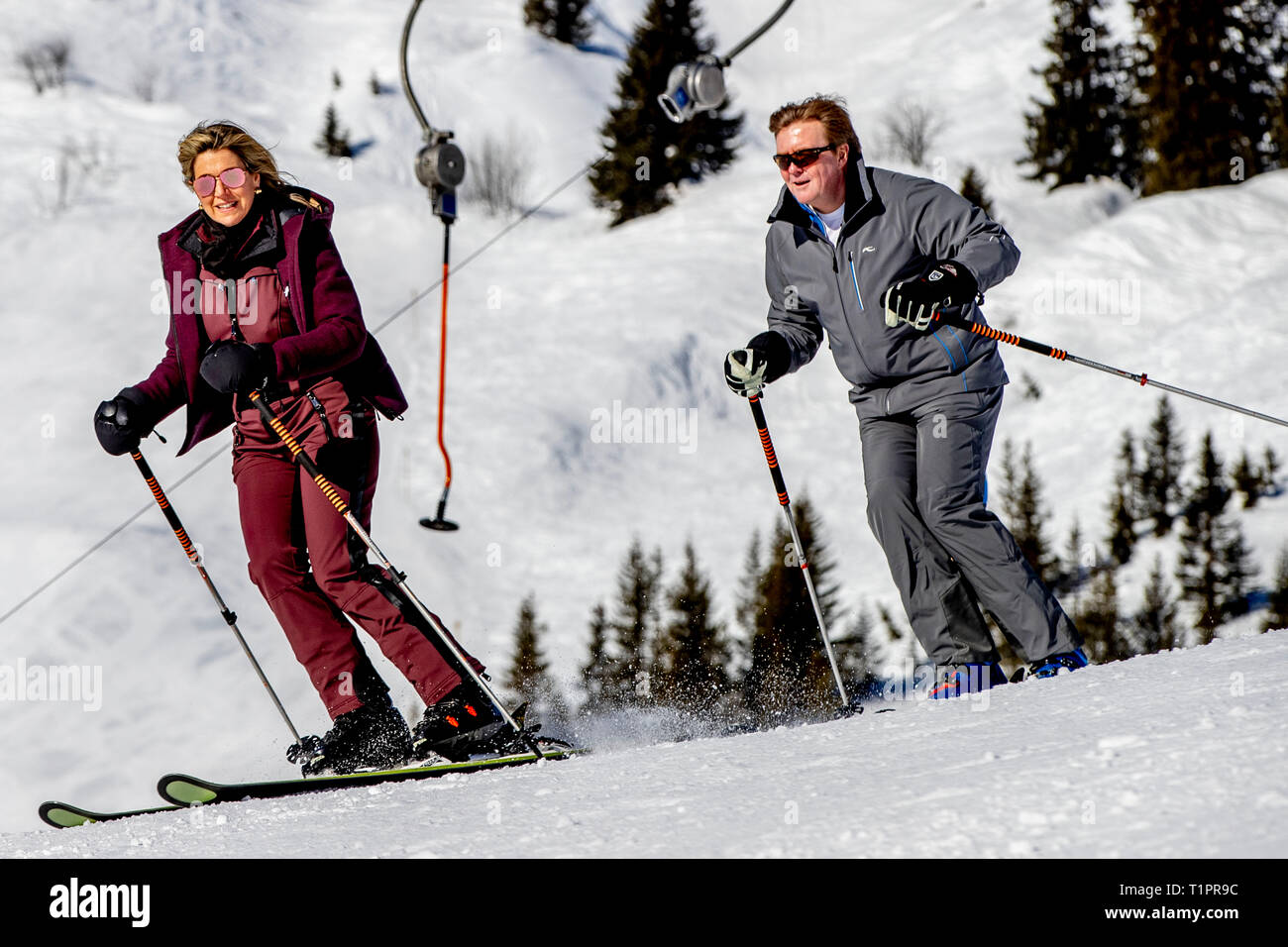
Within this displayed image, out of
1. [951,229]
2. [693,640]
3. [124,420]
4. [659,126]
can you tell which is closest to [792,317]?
[951,229]

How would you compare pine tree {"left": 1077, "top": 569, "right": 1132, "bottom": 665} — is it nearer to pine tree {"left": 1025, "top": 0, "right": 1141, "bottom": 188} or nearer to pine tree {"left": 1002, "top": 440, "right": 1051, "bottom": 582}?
pine tree {"left": 1002, "top": 440, "right": 1051, "bottom": 582}

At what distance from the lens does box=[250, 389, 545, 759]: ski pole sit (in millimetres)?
3689

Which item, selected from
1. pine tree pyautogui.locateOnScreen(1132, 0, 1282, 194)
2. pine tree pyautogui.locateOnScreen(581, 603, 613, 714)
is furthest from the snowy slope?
pine tree pyautogui.locateOnScreen(1132, 0, 1282, 194)

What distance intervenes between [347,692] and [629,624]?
1720 cm

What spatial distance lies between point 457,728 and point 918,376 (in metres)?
1.72

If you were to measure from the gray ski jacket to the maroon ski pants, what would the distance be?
4.79ft

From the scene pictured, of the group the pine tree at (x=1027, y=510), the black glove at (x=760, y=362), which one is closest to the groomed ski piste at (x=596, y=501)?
the pine tree at (x=1027, y=510)

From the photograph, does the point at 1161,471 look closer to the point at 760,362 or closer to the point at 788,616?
the point at 788,616

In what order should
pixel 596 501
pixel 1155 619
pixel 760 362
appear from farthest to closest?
pixel 596 501 → pixel 1155 619 → pixel 760 362

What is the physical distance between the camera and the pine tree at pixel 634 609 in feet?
67.5

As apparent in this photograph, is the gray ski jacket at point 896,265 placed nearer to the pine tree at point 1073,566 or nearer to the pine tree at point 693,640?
the pine tree at point 693,640

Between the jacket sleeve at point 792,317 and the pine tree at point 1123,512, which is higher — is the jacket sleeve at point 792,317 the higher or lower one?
the lower one

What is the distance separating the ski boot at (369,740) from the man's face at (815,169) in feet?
6.43

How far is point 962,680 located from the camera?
4.00 meters
